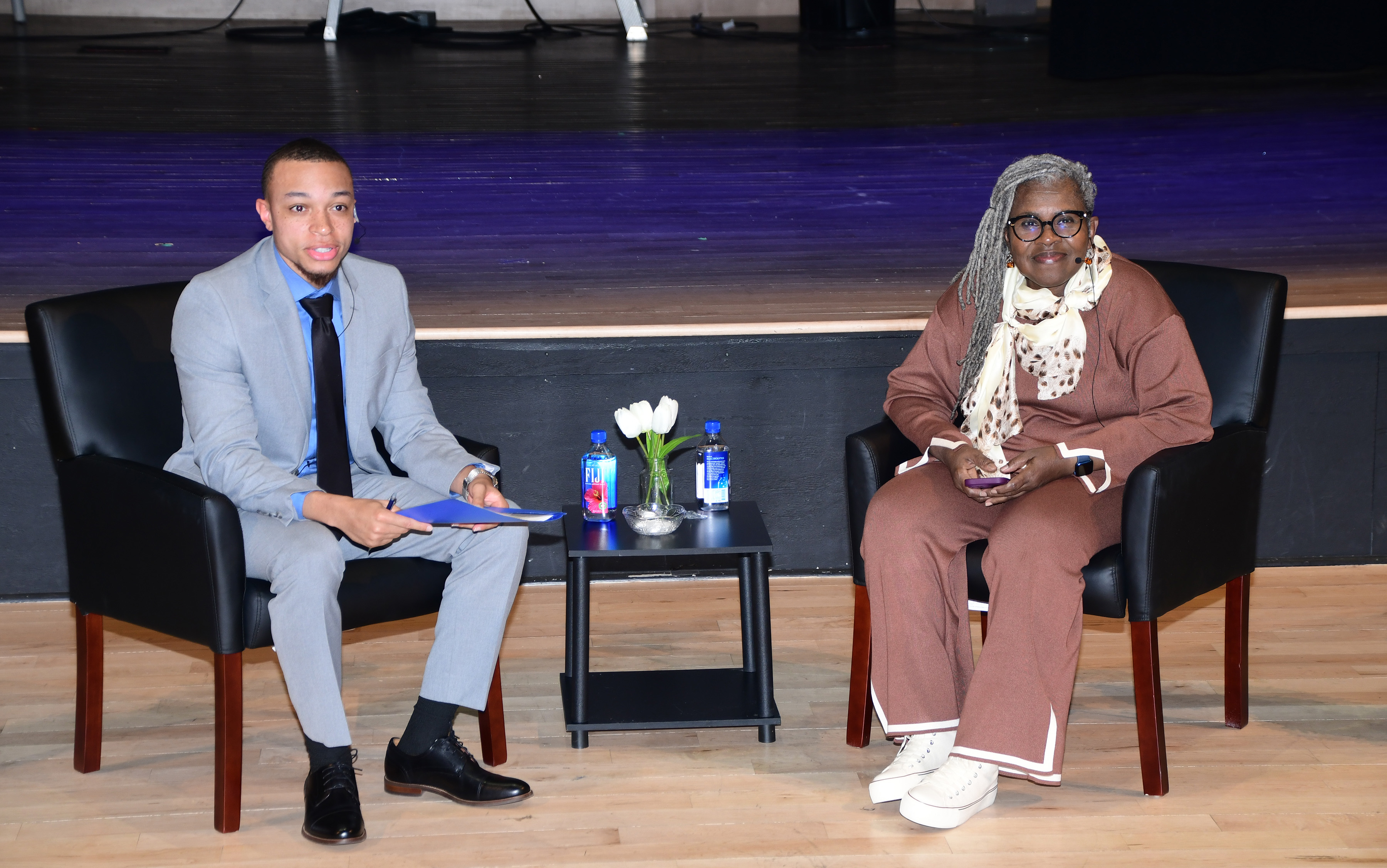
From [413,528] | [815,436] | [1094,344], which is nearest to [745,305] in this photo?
[815,436]

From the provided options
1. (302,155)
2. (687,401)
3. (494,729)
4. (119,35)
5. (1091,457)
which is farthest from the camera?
(119,35)

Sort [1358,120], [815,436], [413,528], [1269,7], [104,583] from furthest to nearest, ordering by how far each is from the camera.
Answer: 1. [1269,7]
2. [1358,120]
3. [815,436]
4. [104,583]
5. [413,528]

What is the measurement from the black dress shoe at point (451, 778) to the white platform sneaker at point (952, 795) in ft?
2.35

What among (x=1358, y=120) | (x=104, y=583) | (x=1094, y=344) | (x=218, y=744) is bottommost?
(x=218, y=744)

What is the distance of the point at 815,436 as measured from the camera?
362 centimetres

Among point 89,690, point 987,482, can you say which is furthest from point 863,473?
point 89,690

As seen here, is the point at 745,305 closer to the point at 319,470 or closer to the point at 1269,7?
the point at 319,470

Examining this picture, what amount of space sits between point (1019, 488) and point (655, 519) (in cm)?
72

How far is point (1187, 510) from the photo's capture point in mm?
2533

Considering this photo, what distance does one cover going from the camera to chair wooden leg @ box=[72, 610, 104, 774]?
2.63 m

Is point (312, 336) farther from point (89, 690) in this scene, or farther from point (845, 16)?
point (845, 16)

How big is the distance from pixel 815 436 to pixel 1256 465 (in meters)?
1.19

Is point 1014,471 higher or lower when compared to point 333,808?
higher

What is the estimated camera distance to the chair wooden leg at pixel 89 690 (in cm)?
263
